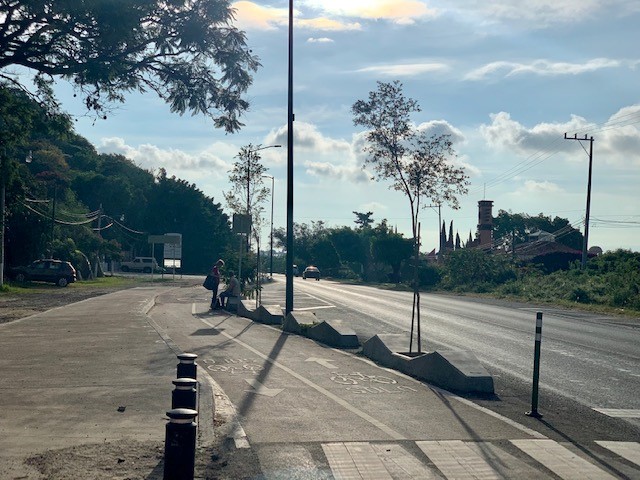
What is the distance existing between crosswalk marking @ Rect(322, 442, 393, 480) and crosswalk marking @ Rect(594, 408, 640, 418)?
4.14m

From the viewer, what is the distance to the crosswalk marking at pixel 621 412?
998 cm

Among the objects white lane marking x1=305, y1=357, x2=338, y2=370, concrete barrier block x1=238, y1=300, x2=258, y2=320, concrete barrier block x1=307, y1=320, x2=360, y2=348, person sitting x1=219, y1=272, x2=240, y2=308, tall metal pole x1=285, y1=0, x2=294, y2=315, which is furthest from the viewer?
person sitting x1=219, y1=272, x2=240, y2=308

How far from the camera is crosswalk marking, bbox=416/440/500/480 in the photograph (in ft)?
21.8

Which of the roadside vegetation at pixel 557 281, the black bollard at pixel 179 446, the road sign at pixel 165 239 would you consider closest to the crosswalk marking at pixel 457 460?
the black bollard at pixel 179 446

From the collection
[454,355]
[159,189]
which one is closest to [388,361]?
[454,355]

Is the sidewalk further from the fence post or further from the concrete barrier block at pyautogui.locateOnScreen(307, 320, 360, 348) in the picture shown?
the concrete barrier block at pyautogui.locateOnScreen(307, 320, 360, 348)

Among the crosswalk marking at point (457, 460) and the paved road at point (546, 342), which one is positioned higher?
the crosswalk marking at point (457, 460)

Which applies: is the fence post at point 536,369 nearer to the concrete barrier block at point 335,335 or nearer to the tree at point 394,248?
the concrete barrier block at point 335,335

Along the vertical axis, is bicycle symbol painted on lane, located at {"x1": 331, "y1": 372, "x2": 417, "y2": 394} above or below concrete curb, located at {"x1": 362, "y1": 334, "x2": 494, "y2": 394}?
below

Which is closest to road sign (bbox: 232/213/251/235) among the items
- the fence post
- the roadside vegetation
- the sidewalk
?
the sidewalk

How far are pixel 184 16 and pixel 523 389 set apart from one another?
8.95 meters

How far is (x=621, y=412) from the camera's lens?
10.2 metres

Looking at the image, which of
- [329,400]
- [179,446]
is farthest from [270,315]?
[179,446]

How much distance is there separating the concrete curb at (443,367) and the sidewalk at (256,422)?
12.8 inches
